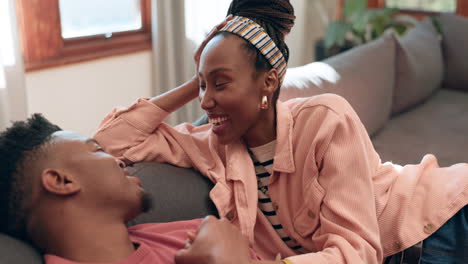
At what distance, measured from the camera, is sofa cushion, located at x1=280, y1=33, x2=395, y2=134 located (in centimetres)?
196

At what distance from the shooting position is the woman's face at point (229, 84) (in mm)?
1197

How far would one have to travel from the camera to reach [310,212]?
1.23 meters

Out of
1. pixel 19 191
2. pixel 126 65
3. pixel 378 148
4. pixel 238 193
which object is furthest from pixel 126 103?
pixel 19 191

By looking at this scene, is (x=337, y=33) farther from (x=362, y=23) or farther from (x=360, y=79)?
(x=360, y=79)

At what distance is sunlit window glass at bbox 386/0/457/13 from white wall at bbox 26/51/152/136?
2241 millimetres

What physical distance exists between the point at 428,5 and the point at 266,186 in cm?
317

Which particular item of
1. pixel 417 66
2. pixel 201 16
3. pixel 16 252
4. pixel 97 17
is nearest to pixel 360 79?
pixel 417 66

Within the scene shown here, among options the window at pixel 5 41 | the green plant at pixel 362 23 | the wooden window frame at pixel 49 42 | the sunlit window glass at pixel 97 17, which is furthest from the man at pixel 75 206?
the green plant at pixel 362 23

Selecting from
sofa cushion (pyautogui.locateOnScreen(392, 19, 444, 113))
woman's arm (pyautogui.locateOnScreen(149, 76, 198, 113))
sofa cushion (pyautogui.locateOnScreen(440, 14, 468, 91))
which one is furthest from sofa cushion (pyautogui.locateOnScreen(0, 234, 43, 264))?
sofa cushion (pyautogui.locateOnScreen(440, 14, 468, 91))

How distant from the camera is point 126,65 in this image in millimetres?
2770

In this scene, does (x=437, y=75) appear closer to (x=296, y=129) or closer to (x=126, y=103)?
(x=126, y=103)

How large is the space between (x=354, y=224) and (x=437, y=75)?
2.26 meters

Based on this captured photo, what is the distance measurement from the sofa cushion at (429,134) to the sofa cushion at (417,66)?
9 cm

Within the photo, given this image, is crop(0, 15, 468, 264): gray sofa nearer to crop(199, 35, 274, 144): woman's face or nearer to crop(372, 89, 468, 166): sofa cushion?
crop(372, 89, 468, 166): sofa cushion
